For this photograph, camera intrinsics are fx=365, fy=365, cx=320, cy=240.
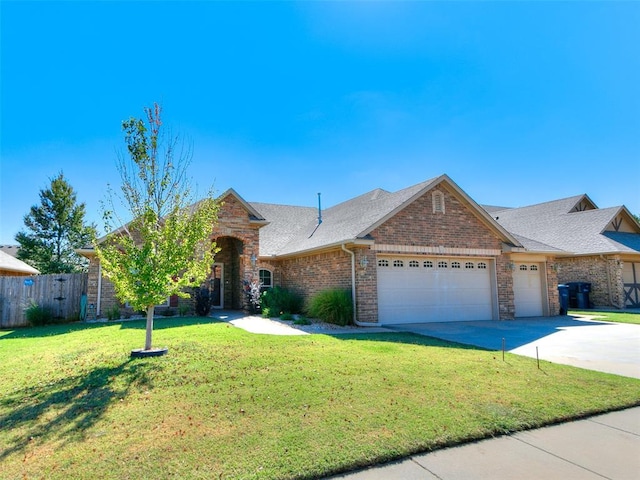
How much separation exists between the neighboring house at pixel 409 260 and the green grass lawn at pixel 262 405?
5.03 metres

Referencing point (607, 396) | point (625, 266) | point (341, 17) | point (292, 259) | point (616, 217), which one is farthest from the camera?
point (616, 217)

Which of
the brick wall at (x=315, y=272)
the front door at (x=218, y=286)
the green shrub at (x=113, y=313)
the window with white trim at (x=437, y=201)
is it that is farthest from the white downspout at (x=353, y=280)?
the green shrub at (x=113, y=313)

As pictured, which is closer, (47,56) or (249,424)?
(249,424)

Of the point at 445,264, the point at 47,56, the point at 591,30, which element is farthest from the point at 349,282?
the point at 47,56

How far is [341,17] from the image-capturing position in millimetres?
10109

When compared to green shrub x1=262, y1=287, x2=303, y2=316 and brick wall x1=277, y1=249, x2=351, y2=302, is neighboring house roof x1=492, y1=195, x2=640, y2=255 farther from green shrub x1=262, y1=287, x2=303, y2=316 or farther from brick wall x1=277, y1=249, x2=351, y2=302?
green shrub x1=262, y1=287, x2=303, y2=316

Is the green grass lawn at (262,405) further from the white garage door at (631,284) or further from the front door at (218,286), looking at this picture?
the white garage door at (631,284)

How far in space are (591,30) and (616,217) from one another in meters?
17.7

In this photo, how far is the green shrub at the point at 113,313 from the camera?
1473 centimetres

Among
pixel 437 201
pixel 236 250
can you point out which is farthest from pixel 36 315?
pixel 437 201

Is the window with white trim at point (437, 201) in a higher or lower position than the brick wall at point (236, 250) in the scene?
higher

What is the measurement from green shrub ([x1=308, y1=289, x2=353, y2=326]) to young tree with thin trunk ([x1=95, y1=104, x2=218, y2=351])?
17.0ft

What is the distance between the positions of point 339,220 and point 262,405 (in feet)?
42.5

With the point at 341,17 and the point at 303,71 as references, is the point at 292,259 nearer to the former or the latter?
the point at 303,71
